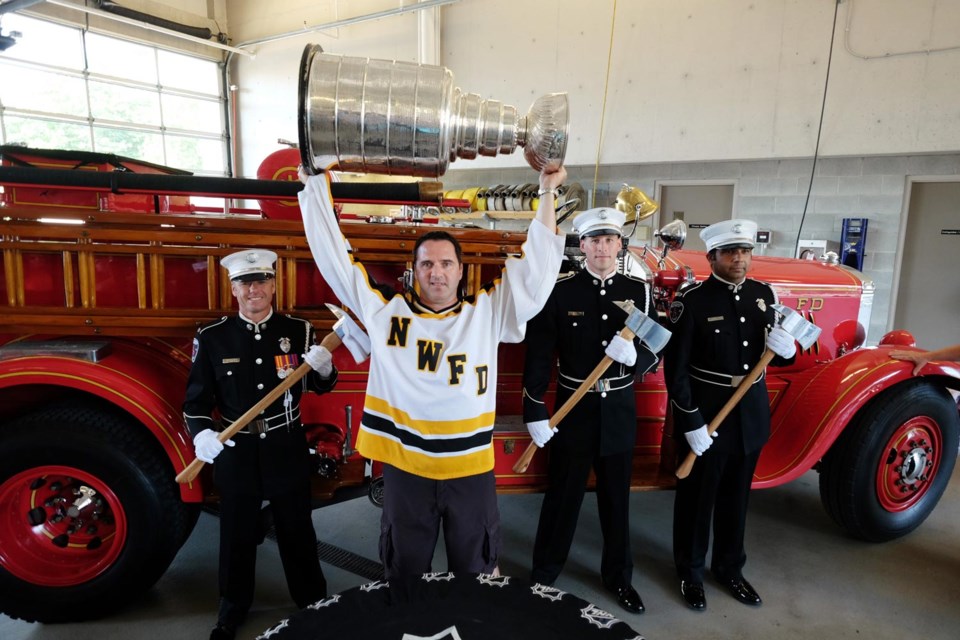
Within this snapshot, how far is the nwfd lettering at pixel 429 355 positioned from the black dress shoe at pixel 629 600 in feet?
5.02

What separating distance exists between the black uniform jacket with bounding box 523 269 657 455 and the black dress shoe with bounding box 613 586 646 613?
0.75 meters

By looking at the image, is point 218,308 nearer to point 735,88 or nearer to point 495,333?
point 495,333

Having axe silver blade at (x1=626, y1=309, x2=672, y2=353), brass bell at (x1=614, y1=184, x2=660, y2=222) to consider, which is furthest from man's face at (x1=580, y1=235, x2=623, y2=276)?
brass bell at (x1=614, y1=184, x2=660, y2=222)

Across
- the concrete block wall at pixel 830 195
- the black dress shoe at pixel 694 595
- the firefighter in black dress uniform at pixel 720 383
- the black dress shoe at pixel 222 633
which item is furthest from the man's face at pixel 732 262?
the concrete block wall at pixel 830 195

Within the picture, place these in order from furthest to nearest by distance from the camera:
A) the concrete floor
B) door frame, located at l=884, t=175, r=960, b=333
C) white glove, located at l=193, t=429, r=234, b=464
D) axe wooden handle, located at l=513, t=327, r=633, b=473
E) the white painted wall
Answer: door frame, located at l=884, t=175, r=960, b=333 < the white painted wall < the concrete floor < axe wooden handle, located at l=513, t=327, r=633, b=473 < white glove, located at l=193, t=429, r=234, b=464

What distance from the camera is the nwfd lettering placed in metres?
1.98

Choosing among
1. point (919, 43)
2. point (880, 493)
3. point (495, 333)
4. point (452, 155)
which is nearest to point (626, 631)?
point (495, 333)

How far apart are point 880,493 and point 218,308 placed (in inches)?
151

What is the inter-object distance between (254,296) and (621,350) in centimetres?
160

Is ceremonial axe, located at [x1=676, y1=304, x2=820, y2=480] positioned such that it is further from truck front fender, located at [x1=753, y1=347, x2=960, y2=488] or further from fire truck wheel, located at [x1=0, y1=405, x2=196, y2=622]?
fire truck wheel, located at [x1=0, y1=405, x2=196, y2=622]

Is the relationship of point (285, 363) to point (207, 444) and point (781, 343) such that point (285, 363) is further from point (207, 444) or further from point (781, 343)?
point (781, 343)

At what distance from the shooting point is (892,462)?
3.28 meters

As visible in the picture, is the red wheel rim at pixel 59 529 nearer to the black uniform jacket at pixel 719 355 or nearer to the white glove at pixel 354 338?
the white glove at pixel 354 338

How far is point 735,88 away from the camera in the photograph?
23.7ft
